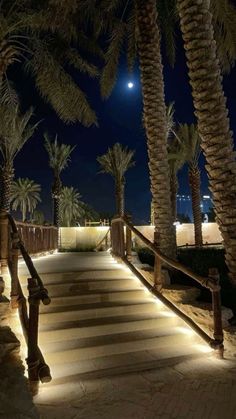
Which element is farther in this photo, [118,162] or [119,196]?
[118,162]

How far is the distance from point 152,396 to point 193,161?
24.1m

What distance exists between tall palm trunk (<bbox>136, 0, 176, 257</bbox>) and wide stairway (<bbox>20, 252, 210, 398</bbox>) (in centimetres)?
251

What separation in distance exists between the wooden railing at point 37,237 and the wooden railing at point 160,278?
9.26ft

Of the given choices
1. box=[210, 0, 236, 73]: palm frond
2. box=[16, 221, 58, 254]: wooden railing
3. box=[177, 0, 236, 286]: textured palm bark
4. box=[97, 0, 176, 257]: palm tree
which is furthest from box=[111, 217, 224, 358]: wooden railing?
box=[210, 0, 236, 73]: palm frond

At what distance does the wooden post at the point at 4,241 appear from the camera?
27.4 ft

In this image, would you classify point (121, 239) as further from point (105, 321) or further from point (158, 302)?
point (105, 321)

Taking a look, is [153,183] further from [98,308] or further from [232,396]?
[232,396]

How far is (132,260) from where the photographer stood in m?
9.89

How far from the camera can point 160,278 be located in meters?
8.05

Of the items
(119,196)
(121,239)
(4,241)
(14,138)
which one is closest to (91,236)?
(119,196)

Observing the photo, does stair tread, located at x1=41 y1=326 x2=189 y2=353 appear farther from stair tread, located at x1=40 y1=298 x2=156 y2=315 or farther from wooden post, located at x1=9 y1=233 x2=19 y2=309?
wooden post, located at x1=9 y1=233 x2=19 y2=309

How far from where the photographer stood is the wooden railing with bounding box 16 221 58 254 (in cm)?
1158

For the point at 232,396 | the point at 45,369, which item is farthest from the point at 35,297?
the point at 232,396

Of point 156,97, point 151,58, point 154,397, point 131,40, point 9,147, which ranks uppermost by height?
point 131,40
